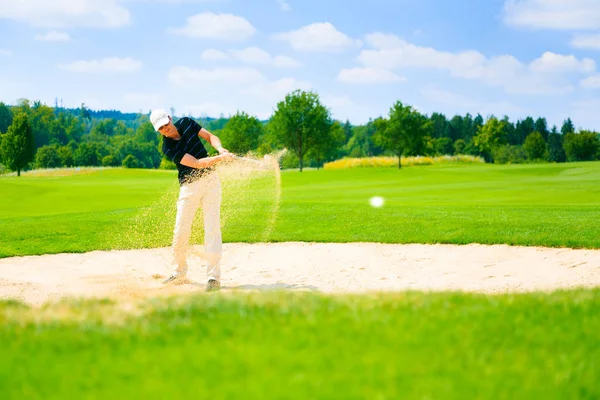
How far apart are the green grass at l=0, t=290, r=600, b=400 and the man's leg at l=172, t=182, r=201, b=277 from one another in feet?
10.9

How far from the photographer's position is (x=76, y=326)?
16.9 ft

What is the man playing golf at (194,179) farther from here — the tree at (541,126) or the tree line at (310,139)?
the tree at (541,126)

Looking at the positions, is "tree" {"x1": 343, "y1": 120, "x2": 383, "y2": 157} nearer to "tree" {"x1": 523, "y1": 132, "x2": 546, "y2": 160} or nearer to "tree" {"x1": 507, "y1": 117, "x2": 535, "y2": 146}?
"tree" {"x1": 507, "y1": 117, "x2": 535, "y2": 146}

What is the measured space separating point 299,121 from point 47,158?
6817 centimetres

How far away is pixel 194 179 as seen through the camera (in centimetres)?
906

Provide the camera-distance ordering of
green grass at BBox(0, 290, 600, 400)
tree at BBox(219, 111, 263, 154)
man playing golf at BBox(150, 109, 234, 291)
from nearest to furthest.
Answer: green grass at BBox(0, 290, 600, 400) < man playing golf at BBox(150, 109, 234, 291) < tree at BBox(219, 111, 263, 154)

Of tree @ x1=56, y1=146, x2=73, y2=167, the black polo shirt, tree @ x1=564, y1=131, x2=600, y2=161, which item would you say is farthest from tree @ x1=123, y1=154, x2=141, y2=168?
the black polo shirt

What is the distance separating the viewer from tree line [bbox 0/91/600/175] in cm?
6494

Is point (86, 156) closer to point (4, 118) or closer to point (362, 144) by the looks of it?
point (4, 118)

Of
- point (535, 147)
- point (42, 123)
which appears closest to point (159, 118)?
point (535, 147)

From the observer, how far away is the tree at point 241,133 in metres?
84.9

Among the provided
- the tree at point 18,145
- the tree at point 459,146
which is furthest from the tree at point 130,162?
the tree at point 459,146

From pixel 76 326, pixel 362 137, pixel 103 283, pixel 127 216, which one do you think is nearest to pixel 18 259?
pixel 103 283

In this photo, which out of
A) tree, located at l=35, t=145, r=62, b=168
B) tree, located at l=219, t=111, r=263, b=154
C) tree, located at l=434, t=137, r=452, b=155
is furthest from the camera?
tree, located at l=434, t=137, r=452, b=155
